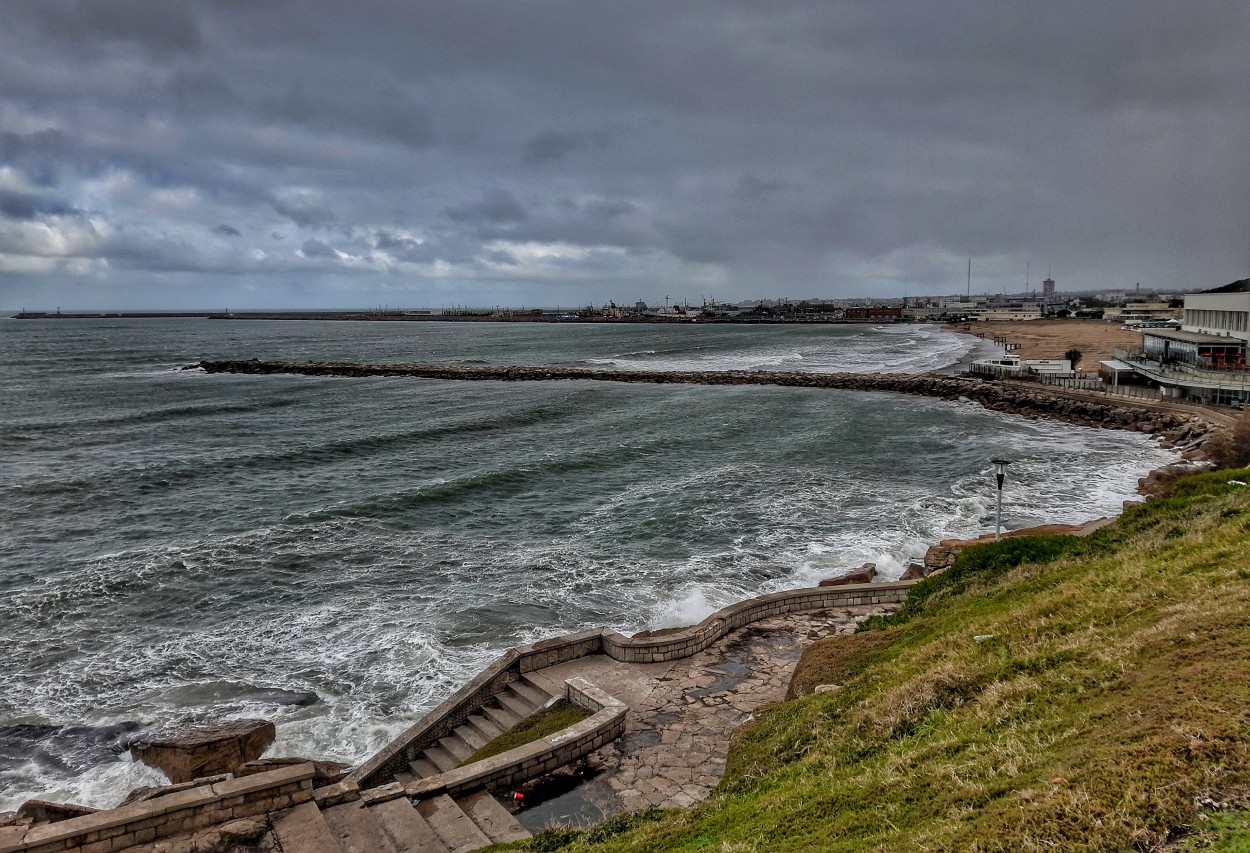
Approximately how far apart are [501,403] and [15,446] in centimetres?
2770

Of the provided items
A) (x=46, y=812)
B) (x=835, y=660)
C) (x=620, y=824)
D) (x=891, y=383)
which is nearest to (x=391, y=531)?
(x=46, y=812)

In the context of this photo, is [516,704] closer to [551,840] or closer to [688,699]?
[688,699]

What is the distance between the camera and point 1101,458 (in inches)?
1265

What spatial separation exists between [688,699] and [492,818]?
3821mm

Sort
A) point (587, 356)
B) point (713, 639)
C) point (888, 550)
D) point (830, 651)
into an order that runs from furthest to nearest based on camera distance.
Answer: point (587, 356) < point (888, 550) < point (713, 639) < point (830, 651)

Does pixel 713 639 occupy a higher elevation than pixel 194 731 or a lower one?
higher

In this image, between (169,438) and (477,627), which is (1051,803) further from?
(169,438)

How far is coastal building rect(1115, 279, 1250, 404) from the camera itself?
3925 cm

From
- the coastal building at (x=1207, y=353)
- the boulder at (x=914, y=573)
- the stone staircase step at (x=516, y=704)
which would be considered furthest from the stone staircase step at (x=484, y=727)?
the coastal building at (x=1207, y=353)

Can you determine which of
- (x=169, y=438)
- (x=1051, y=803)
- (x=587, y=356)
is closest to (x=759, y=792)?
(x=1051, y=803)

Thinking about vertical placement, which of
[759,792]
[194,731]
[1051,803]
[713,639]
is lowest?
[194,731]

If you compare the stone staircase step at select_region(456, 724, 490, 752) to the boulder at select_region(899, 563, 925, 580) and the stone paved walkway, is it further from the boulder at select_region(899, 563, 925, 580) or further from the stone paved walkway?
the boulder at select_region(899, 563, 925, 580)

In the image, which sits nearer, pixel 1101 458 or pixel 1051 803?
pixel 1051 803

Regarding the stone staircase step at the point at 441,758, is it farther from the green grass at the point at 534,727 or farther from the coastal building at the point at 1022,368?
the coastal building at the point at 1022,368
